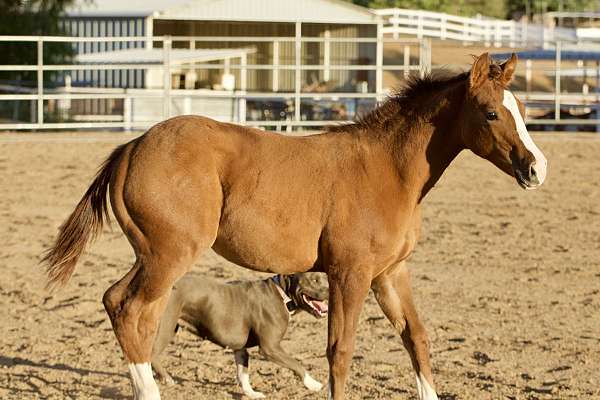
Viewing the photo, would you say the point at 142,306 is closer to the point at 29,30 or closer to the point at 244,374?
the point at 244,374

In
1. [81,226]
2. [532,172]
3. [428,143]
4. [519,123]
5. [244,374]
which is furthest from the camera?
[244,374]

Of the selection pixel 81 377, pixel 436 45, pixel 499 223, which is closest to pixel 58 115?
pixel 499 223

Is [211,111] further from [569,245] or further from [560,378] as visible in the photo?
[560,378]

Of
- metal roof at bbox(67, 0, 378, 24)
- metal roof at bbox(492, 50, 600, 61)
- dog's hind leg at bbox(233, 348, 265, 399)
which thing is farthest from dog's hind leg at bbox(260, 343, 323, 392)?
metal roof at bbox(67, 0, 378, 24)

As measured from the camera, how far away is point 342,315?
5.03m

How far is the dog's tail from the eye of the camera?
5262mm

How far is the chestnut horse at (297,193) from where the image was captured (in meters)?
4.91

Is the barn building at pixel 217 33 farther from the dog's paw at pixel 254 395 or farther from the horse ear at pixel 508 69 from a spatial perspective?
the horse ear at pixel 508 69

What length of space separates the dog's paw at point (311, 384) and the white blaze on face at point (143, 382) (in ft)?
4.29

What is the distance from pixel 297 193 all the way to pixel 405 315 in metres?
0.90

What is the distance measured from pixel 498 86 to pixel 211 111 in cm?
1717

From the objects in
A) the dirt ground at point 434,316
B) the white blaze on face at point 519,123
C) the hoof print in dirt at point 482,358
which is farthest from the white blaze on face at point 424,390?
the white blaze on face at point 519,123

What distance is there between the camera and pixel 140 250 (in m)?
4.96

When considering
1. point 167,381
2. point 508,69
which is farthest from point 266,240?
point 167,381
